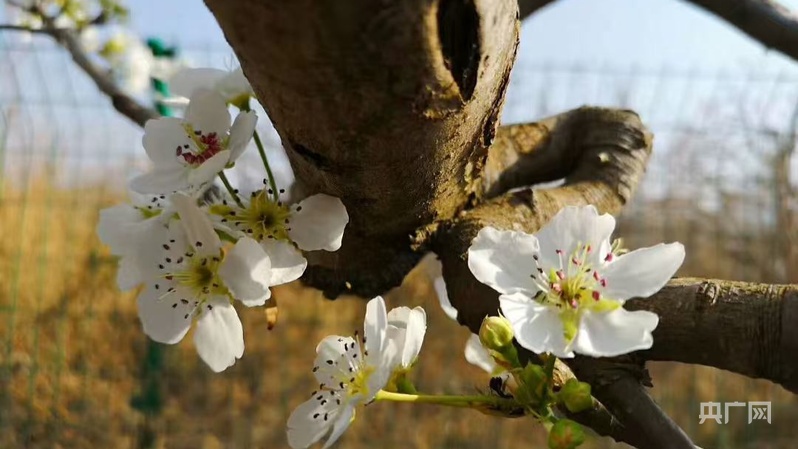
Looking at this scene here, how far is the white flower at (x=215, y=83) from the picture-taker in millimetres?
539

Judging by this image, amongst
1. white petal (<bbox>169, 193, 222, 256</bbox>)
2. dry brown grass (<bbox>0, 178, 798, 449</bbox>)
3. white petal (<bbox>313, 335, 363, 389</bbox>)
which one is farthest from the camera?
dry brown grass (<bbox>0, 178, 798, 449</bbox>)

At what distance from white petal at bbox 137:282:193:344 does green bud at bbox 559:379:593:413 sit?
0.89 ft

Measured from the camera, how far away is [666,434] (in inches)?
17.2

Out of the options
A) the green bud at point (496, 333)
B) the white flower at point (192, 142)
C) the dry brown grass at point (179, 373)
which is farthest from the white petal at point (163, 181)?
the dry brown grass at point (179, 373)

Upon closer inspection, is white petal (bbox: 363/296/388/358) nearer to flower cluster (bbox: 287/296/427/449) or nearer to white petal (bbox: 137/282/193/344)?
flower cluster (bbox: 287/296/427/449)

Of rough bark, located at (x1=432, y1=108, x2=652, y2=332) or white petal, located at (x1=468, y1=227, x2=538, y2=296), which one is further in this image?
rough bark, located at (x1=432, y1=108, x2=652, y2=332)

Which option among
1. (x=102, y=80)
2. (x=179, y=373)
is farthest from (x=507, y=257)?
(x=179, y=373)

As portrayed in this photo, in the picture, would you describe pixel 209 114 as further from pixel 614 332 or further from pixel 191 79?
pixel 614 332

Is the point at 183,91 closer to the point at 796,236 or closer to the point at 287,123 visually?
the point at 287,123

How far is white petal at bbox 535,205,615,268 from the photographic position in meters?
A: 0.48

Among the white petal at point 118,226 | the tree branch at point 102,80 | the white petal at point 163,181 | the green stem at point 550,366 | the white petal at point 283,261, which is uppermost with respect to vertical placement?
the white petal at point 163,181

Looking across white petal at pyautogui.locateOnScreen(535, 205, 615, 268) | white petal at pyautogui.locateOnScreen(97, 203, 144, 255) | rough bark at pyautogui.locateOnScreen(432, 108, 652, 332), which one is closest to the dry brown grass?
rough bark at pyautogui.locateOnScreen(432, 108, 652, 332)

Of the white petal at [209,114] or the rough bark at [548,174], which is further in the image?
the rough bark at [548,174]

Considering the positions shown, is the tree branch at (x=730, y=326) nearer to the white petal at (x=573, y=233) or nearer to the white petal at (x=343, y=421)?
the white petal at (x=573, y=233)
